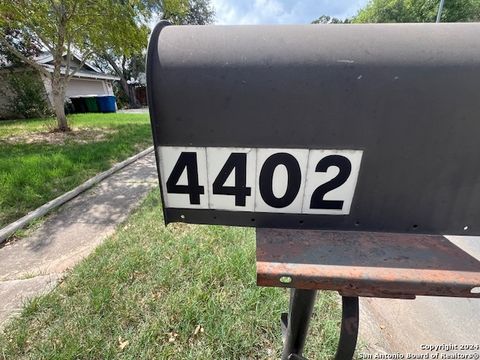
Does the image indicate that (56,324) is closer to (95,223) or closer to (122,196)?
(95,223)

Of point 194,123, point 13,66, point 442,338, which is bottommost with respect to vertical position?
point 442,338

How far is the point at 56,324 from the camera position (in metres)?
1.76

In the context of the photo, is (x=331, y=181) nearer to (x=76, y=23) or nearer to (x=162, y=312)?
(x=162, y=312)

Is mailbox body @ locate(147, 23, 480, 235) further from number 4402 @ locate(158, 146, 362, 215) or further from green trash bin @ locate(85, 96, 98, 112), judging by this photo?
green trash bin @ locate(85, 96, 98, 112)

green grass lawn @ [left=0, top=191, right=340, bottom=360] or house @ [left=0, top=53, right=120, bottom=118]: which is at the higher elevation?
house @ [left=0, top=53, right=120, bottom=118]

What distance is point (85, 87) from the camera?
1895cm

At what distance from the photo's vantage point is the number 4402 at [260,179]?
0.71 metres

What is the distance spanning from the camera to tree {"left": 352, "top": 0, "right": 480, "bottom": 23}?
2078 centimetres

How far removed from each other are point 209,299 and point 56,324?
3.38 feet

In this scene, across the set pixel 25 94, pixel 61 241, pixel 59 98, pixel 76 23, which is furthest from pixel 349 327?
pixel 25 94

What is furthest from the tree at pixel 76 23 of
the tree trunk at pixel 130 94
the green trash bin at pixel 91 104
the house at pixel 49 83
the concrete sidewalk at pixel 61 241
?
the tree trunk at pixel 130 94

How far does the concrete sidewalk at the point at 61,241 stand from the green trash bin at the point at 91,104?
14.8 m

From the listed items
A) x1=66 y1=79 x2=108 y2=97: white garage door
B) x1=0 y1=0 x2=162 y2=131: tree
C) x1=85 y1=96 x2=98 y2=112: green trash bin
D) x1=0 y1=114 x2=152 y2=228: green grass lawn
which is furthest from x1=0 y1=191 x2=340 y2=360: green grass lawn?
x1=66 y1=79 x2=108 y2=97: white garage door

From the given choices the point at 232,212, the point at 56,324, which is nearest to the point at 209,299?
the point at 56,324
